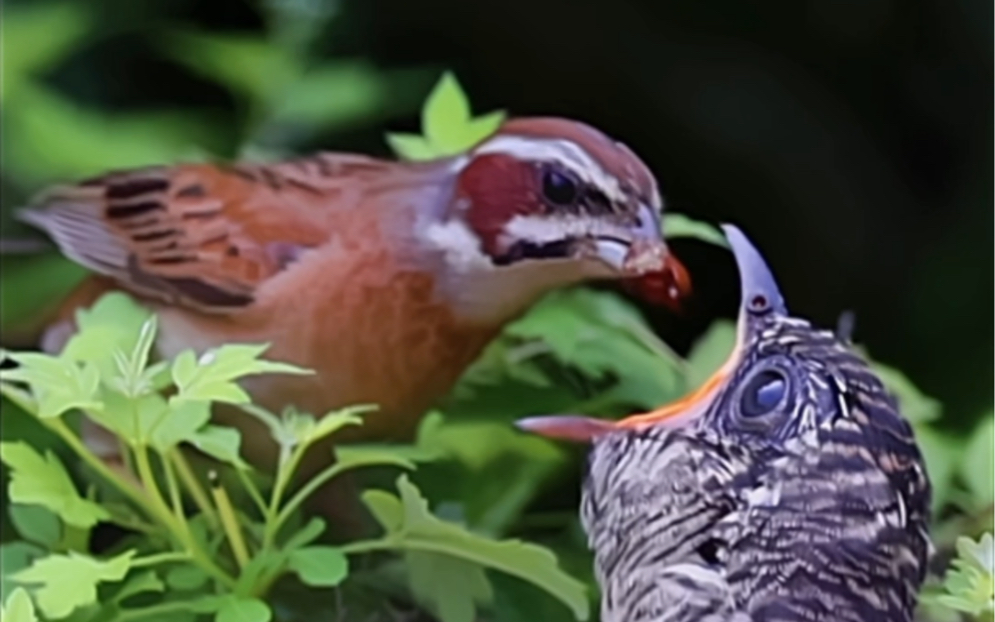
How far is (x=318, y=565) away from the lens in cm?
65

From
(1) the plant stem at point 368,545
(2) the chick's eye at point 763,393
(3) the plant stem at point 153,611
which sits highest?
(2) the chick's eye at point 763,393

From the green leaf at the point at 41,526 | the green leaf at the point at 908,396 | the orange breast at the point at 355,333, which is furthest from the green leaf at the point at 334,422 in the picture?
the green leaf at the point at 908,396

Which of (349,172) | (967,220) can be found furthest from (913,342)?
(349,172)

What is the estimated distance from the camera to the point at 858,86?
695 millimetres

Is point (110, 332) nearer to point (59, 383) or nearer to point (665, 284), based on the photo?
point (59, 383)

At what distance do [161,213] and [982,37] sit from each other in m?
0.38

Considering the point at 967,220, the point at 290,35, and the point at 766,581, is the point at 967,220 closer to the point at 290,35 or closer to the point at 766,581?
the point at 766,581

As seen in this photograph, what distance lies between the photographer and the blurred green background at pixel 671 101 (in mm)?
685

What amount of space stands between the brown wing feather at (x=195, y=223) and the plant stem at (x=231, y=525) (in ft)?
0.26

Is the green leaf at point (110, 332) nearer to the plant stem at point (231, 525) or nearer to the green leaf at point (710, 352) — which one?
the plant stem at point (231, 525)

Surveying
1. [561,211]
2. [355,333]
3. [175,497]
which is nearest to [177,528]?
[175,497]

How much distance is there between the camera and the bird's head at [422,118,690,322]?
2.17 feet

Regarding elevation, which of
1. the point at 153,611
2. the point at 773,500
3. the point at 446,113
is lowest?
the point at 153,611

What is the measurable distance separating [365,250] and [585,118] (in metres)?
0.11
